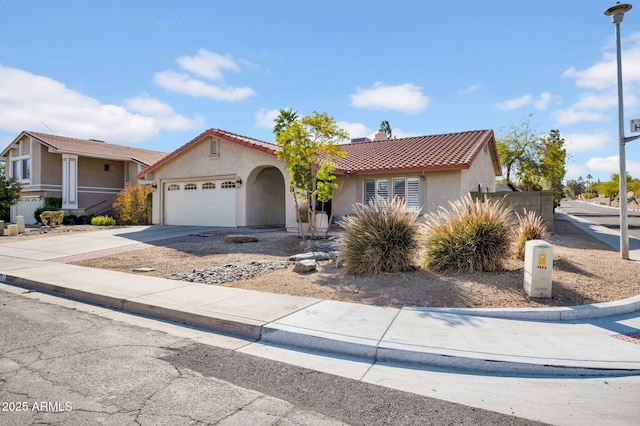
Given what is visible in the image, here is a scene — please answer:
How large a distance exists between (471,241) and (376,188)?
10.7 m

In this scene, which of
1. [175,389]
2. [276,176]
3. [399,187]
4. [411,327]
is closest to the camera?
[175,389]

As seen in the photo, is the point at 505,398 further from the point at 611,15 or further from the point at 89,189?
the point at 89,189

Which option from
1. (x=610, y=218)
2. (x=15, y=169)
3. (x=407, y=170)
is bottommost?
(x=610, y=218)

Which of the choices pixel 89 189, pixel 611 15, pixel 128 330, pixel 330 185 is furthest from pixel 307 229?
pixel 89 189

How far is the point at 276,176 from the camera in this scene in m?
21.5

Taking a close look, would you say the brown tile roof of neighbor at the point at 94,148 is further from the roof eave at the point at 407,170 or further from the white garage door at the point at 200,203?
the roof eave at the point at 407,170

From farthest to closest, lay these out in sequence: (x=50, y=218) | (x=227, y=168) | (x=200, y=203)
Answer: (x=50, y=218) → (x=200, y=203) → (x=227, y=168)

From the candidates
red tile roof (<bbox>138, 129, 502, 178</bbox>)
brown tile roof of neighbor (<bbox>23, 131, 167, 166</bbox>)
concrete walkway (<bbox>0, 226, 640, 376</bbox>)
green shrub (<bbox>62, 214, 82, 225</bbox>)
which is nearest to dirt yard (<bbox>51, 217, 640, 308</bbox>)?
concrete walkway (<bbox>0, 226, 640, 376</bbox>)

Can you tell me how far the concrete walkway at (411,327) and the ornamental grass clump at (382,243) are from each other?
201 cm

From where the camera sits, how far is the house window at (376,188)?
60.8 feet

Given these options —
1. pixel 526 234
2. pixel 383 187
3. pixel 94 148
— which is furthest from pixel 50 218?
pixel 526 234

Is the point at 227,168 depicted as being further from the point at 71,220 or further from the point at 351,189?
the point at 71,220

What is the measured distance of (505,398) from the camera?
381cm

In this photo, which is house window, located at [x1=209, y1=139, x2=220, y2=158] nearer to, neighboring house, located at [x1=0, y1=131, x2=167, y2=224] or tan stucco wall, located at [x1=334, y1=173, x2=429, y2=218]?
tan stucco wall, located at [x1=334, y1=173, x2=429, y2=218]
